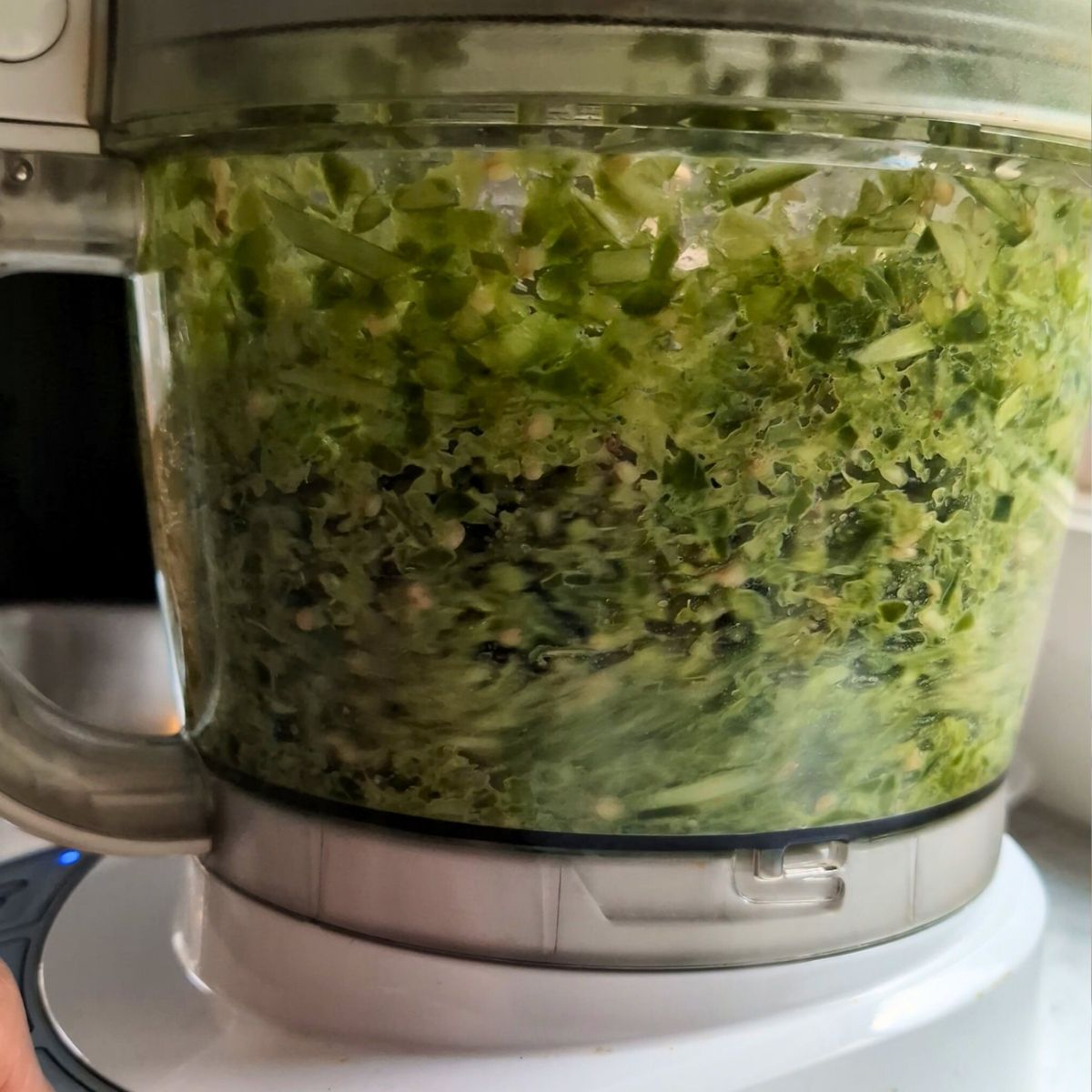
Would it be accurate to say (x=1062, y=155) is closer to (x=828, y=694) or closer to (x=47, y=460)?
(x=828, y=694)

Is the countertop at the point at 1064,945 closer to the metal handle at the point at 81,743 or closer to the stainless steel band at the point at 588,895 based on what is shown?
the stainless steel band at the point at 588,895

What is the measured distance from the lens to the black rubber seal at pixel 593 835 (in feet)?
1.27

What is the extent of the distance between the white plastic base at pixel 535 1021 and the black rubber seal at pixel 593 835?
0.05 m

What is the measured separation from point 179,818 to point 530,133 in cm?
29

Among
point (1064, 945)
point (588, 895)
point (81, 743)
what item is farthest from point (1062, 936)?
point (81, 743)

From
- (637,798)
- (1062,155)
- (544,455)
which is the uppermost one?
(1062,155)

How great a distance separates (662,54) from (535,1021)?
1.06ft

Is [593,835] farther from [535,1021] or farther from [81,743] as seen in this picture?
[81,743]

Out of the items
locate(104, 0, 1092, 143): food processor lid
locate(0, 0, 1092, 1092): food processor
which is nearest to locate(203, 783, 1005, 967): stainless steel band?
locate(0, 0, 1092, 1092): food processor

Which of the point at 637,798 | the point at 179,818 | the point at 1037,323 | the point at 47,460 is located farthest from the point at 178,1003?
the point at 1037,323

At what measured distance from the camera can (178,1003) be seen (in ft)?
1.39

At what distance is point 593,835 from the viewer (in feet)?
1.27

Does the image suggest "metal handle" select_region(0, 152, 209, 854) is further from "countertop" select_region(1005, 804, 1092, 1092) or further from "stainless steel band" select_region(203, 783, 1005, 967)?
"countertop" select_region(1005, 804, 1092, 1092)

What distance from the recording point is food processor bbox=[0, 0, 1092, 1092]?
0.33 meters
